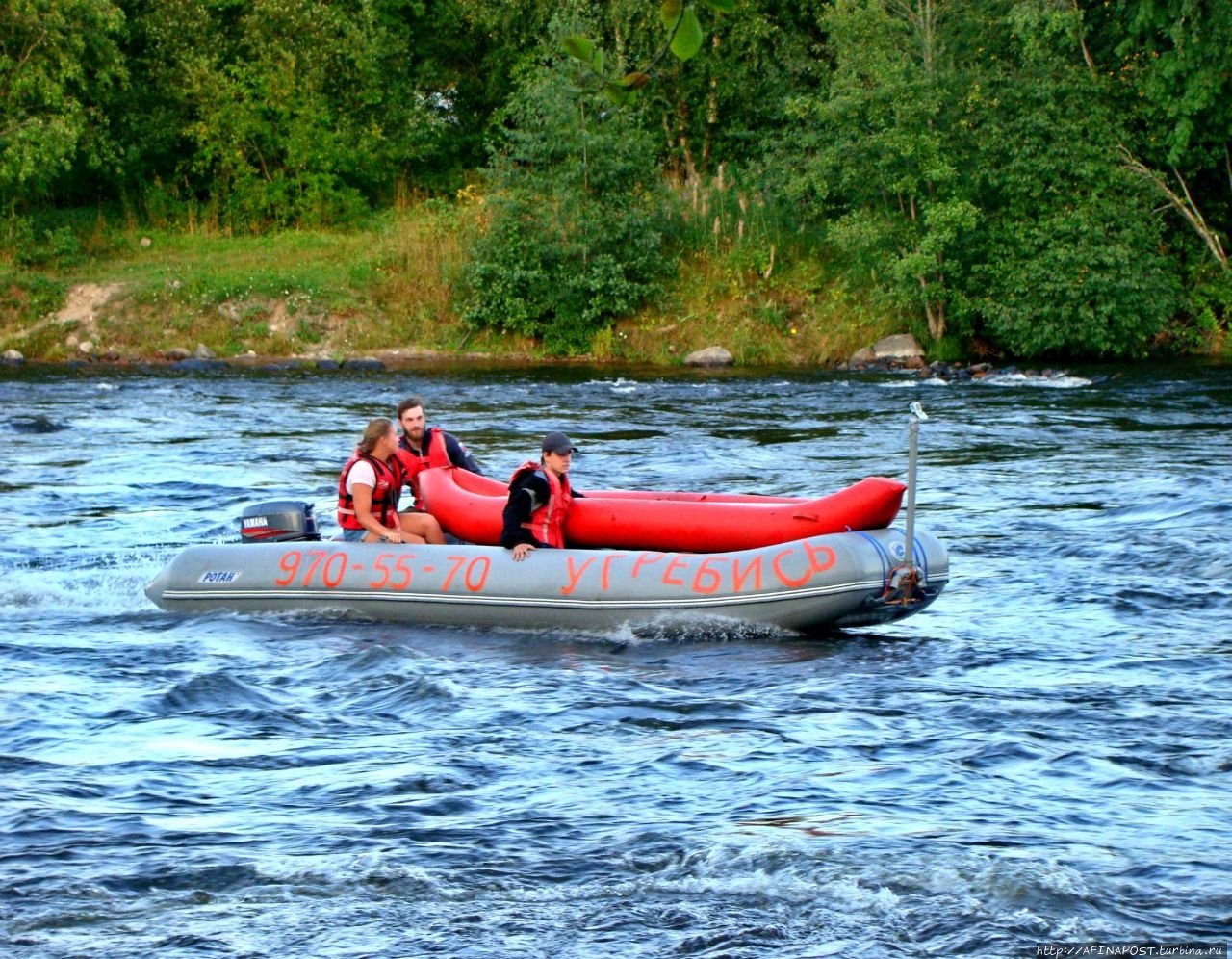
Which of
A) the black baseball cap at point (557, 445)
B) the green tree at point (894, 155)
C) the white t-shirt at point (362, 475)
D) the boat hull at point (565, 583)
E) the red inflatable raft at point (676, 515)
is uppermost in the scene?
the green tree at point (894, 155)

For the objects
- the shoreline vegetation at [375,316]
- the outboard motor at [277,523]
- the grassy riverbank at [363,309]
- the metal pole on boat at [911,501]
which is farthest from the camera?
the grassy riverbank at [363,309]

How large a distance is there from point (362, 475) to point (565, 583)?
1385mm

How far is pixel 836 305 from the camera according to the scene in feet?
81.4

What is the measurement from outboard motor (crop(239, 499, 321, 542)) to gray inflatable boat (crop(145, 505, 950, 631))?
18cm

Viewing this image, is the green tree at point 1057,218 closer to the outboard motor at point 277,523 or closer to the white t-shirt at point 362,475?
the outboard motor at point 277,523

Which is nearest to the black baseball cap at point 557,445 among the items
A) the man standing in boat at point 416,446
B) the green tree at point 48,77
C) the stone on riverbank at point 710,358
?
the man standing in boat at point 416,446

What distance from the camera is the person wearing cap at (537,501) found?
8.42 metres

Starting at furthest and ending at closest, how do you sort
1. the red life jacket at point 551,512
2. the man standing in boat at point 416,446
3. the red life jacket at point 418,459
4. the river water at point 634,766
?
the red life jacket at point 418,459 < the man standing in boat at point 416,446 < the red life jacket at point 551,512 < the river water at point 634,766

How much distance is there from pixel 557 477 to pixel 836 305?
55.3 feet

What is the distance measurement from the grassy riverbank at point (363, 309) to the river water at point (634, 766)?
43.5 feet

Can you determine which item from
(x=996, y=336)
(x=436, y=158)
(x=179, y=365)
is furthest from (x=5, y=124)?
(x=996, y=336)

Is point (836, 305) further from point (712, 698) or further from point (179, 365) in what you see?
point (712, 698)

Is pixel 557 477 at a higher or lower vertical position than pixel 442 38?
lower

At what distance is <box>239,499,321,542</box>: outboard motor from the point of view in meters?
9.19
